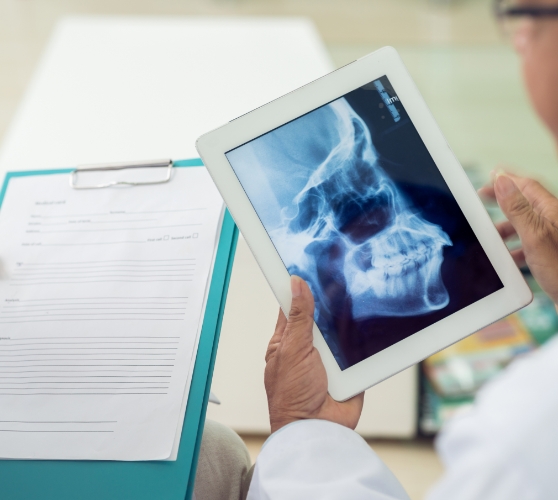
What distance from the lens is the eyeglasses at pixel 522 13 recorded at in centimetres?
43

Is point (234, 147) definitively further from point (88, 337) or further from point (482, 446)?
point (482, 446)

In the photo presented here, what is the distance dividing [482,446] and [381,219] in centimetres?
32

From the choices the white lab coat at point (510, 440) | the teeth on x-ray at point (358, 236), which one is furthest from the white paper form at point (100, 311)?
the white lab coat at point (510, 440)

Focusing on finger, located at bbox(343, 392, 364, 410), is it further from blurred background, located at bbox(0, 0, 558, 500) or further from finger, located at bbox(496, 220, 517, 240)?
finger, located at bbox(496, 220, 517, 240)

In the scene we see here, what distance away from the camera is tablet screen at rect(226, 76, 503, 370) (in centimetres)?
57

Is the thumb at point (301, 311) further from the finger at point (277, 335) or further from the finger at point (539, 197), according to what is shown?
the finger at point (539, 197)

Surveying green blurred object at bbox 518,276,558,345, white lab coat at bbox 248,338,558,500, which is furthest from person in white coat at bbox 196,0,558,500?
green blurred object at bbox 518,276,558,345

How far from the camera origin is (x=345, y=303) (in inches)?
22.5

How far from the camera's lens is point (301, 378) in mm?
569

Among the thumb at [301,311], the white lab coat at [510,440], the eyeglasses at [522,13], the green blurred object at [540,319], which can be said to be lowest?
the green blurred object at [540,319]

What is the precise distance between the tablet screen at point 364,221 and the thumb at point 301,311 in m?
0.01

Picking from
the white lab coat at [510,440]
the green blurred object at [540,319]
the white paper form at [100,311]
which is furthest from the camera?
the green blurred object at [540,319]

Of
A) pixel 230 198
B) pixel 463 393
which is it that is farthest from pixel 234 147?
pixel 463 393

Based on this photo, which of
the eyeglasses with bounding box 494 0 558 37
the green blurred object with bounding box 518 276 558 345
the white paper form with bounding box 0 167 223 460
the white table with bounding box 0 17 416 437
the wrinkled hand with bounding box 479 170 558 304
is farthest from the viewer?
the green blurred object with bounding box 518 276 558 345
